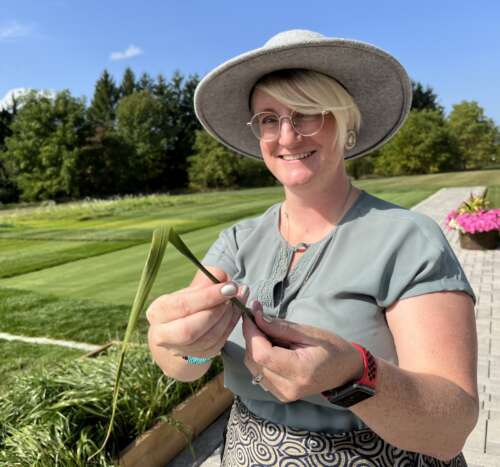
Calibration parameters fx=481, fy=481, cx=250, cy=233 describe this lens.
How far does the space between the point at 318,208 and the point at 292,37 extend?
0.58 meters

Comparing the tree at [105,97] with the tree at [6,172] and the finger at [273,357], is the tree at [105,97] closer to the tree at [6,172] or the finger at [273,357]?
the tree at [6,172]

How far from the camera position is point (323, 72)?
167cm

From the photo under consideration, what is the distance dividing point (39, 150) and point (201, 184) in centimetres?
1896

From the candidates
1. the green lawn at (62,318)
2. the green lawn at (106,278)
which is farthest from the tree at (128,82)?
the green lawn at (62,318)

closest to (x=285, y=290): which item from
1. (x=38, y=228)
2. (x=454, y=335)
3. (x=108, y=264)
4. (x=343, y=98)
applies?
(x=454, y=335)

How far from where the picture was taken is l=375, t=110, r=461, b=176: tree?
6144 cm

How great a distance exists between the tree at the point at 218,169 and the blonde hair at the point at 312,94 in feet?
190

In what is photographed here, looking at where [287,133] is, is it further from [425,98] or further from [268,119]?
[425,98]

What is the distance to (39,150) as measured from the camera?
173 ft

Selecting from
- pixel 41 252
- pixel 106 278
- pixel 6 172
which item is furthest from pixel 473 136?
pixel 106 278

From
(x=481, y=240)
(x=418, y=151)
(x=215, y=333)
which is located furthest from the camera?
(x=418, y=151)

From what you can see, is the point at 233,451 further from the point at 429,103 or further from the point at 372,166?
the point at 429,103

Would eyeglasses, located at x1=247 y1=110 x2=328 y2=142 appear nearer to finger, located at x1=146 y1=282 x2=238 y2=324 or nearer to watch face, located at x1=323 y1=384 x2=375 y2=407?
finger, located at x1=146 y1=282 x2=238 y2=324

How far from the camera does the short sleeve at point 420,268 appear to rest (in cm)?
133
